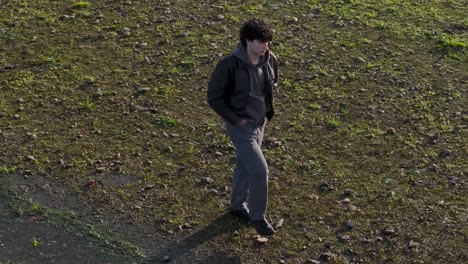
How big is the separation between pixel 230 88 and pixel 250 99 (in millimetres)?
241

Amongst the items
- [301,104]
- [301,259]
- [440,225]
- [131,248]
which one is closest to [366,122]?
[301,104]

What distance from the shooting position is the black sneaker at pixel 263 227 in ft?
26.8

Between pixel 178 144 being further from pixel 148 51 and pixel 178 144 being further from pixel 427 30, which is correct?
pixel 427 30

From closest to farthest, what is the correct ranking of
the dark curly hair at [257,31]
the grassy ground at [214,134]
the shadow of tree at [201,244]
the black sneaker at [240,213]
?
the dark curly hair at [257,31] → the shadow of tree at [201,244] → the grassy ground at [214,134] → the black sneaker at [240,213]

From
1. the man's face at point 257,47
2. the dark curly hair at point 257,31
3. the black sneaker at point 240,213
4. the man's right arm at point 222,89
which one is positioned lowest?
the black sneaker at point 240,213

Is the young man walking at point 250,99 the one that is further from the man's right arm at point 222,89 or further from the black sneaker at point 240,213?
the black sneaker at point 240,213

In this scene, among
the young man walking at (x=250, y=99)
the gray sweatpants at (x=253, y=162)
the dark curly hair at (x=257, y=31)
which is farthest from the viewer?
the gray sweatpants at (x=253, y=162)

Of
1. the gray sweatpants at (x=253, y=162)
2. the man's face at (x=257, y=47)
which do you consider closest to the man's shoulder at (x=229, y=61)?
the man's face at (x=257, y=47)

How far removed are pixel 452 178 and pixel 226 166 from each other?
272 cm

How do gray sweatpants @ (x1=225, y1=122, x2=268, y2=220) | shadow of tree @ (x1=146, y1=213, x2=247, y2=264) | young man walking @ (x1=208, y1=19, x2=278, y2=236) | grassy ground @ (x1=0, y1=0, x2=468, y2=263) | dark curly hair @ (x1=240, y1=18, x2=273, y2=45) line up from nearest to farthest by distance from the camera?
dark curly hair @ (x1=240, y1=18, x2=273, y2=45) → young man walking @ (x1=208, y1=19, x2=278, y2=236) → gray sweatpants @ (x1=225, y1=122, x2=268, y2=220) → shadow of tree @ (x1=146, y1=213, x2=247, y2=264) → grassy ground @ (x1=0, y1=0, x2=468, y2=263)

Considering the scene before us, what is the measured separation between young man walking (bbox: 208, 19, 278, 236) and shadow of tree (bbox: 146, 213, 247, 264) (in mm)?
358

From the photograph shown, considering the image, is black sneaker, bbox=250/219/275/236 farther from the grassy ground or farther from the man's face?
the man's face

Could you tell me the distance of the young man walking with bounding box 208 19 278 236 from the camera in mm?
7598

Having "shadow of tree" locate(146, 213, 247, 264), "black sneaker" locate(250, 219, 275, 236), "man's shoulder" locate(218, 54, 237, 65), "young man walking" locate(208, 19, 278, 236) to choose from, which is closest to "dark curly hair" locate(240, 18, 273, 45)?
"young man walking" locate(208, 19, 278, 236)
